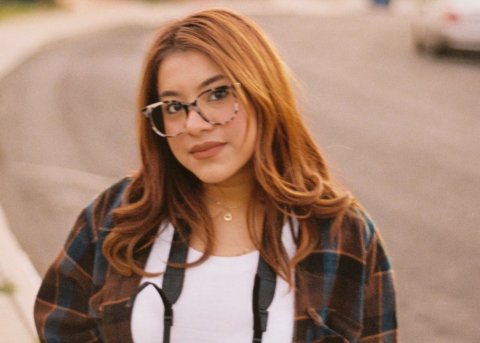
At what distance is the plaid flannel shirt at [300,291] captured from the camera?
212 cm

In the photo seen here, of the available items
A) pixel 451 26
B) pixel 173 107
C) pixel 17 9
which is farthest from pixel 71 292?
pixel 17 9

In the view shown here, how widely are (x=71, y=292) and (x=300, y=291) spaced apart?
662 mm

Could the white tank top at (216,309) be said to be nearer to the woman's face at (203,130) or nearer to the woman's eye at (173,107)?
the woman's face at (203,130)

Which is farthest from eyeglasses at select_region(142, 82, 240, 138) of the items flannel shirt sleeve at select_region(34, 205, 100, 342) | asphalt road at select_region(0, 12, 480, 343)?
asphalt road at select_region(0, 12, 480, 343)

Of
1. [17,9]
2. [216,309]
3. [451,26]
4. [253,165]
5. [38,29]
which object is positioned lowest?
[216,309]

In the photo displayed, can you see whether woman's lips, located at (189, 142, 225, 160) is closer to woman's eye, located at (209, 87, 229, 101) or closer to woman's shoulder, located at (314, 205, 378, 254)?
woman's eye, located at (209, 87, 229, 101)

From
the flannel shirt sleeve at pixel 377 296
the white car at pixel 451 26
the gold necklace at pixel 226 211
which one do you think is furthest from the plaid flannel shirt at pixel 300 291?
the white car at pixel 451 26

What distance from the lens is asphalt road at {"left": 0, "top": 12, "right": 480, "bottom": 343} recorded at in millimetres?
5184

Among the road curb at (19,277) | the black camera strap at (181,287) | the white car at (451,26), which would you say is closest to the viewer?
the black camera strap at (181,287)

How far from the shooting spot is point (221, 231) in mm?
2229

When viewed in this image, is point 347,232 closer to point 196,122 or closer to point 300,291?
point 300,291

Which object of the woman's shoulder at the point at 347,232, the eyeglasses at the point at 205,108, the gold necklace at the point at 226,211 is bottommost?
the woman's shoulder at the point at 347,232

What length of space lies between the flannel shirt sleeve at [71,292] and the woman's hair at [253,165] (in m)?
0.12

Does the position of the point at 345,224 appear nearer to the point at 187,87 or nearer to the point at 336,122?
the point at 187,87
